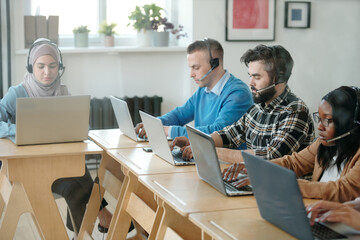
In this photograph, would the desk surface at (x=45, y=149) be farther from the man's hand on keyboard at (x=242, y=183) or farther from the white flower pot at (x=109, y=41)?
the white flower pot at (x=109, y=41)

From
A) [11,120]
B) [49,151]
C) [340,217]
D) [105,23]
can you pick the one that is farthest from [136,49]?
[340,217]

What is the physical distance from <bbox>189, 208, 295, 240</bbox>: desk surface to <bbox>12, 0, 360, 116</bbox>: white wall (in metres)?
3.35

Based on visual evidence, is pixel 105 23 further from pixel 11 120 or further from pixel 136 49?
pixel 11 120

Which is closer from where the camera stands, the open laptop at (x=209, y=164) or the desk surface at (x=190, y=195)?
the desk surface at (x=190, y=195)

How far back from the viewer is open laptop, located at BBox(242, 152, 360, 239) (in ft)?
4.72

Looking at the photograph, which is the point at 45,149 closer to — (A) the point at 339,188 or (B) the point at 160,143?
(B) the point at 160,143

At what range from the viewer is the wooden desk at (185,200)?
1824 mm

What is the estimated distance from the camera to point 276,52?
8.43ft

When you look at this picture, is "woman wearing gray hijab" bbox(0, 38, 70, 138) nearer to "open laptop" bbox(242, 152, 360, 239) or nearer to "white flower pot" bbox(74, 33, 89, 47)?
"white flower pot" bbox(74, 33, 89, 47)

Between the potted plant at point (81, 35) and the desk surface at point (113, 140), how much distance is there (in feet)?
5.63

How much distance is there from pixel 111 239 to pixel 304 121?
1.14m

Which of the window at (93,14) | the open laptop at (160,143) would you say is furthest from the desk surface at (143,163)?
the window at (93,14)

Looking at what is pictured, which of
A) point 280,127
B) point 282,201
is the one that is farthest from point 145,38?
point 282,201

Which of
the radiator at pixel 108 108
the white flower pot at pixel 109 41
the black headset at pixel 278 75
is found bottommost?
the radiator at pixel 108 108
